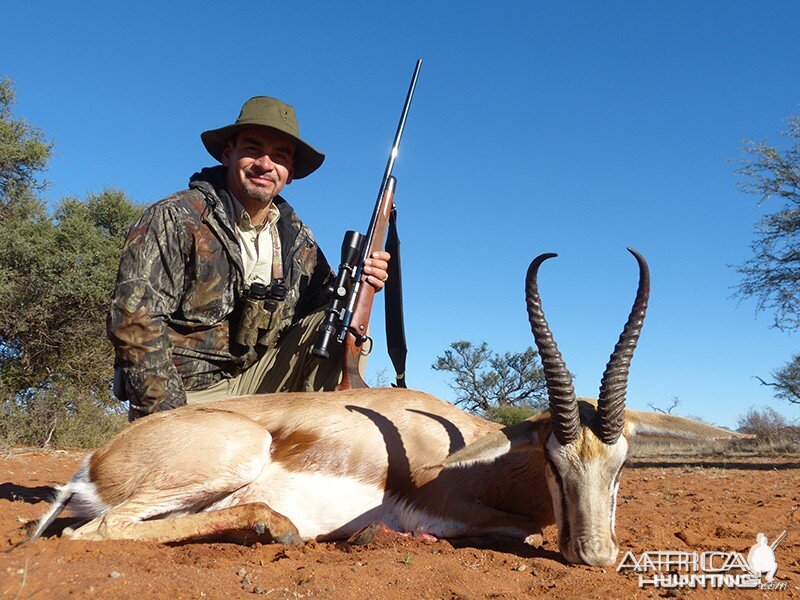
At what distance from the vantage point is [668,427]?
401 centimetres

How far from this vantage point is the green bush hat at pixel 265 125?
227 inches

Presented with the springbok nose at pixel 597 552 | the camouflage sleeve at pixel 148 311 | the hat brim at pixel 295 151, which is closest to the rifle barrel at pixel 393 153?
the hat brim at pixel 295 151

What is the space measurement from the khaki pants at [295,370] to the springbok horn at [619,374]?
268 cm

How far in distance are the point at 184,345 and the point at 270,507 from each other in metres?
1.97

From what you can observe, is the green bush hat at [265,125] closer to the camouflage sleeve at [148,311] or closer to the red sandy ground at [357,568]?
the camouflage sleeve at [148,311]

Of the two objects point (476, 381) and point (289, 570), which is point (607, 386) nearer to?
point (289, 570)

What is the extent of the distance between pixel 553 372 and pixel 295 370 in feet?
8.98

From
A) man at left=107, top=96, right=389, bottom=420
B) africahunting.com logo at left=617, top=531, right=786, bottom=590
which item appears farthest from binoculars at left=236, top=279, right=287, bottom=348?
africahunting.com logo at left=617, top=531, right=786, bottom=590

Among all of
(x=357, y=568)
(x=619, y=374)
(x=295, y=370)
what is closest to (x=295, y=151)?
(x=295, y=370)

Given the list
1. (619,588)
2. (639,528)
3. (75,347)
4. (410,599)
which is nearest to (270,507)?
(410,599)

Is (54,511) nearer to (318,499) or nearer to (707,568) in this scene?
(318,499)

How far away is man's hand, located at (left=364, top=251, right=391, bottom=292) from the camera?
6.04m

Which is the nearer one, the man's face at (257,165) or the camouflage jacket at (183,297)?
the camouflage jacket at (183,297)

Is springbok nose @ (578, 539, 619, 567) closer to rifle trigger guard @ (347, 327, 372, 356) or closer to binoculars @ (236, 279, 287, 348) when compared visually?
rifle trigger guard @ (347, 327, 372, 356)
